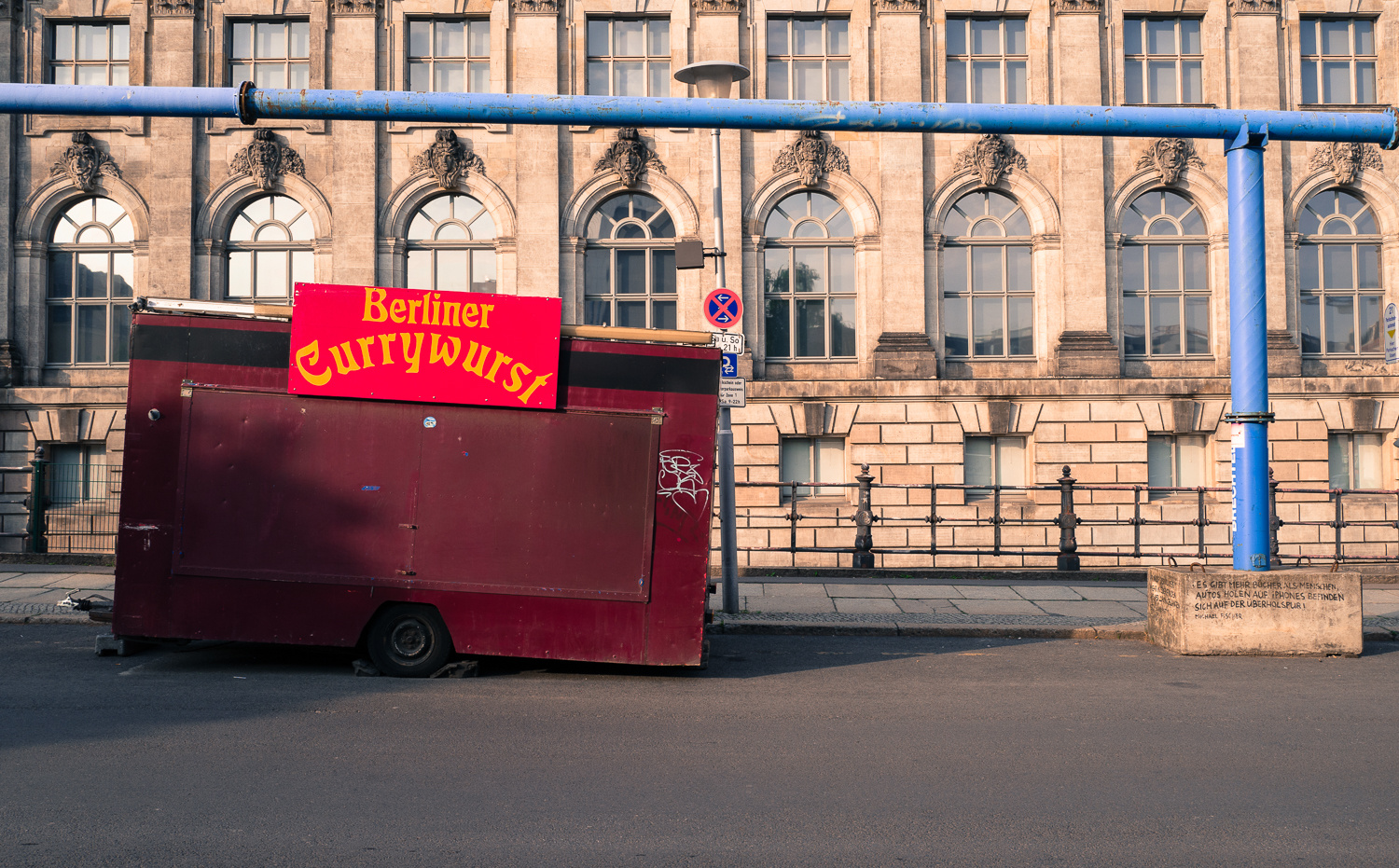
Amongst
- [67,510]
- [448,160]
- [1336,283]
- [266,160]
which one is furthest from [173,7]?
[1336,283]

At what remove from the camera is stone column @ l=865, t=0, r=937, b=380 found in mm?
20625

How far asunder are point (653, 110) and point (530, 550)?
4252 mm

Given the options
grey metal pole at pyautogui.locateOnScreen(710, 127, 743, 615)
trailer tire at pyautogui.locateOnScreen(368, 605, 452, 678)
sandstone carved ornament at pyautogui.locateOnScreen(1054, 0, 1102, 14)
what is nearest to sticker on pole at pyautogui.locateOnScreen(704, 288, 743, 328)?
grey metal pole at pyautogui.locateOnScreen(710, 127, 743, 615)

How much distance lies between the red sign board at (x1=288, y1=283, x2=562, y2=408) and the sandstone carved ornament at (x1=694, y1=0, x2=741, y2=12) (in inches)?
573

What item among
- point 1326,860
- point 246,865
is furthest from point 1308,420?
point 246,865

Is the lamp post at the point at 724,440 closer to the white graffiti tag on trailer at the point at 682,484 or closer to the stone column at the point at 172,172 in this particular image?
the white graffiti tag on trailer at the point at 682,484

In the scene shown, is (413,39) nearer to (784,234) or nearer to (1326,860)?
(784,234)

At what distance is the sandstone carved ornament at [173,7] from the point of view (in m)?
20.7

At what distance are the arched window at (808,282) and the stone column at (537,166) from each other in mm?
4585

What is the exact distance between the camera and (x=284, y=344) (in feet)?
28.1

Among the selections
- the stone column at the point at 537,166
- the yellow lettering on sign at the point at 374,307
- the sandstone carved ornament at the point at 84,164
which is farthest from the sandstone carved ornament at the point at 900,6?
the sandstone carved ornament at the point at 84,164

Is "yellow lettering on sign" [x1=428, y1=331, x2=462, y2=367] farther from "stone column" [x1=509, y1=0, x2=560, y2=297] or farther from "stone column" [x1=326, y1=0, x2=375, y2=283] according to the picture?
"stone column" [x1=326, y1=0, x2=375, y2=283]

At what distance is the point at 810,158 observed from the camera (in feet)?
67.9

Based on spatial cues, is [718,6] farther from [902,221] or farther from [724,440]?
[724,440]
